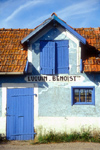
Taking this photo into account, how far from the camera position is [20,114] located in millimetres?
7793

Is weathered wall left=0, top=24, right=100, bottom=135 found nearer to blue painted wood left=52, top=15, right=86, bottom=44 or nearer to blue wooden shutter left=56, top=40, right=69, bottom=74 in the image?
blue wooden shutter left=56, top=40, right=69, bottom=74

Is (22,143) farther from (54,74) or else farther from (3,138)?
(54,74)

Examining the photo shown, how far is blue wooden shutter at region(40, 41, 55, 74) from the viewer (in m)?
7.84

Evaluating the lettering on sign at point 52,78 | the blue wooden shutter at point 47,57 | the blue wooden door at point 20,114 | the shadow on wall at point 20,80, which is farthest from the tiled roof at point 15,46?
the blue wooden door at point 20,114

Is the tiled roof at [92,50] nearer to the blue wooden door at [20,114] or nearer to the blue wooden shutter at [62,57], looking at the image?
the blue wooden shutter at [62,57]

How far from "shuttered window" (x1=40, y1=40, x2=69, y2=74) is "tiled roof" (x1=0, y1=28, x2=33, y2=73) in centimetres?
93

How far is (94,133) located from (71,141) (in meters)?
1.18

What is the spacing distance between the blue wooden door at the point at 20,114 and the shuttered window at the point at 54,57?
1.38 metres

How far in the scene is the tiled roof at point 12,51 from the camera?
25.1 ft

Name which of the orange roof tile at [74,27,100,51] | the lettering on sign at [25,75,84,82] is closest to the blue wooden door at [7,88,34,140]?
the lettering on sign at [25,75,84,82]

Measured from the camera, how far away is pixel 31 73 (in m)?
7.89

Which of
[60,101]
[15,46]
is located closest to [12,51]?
[15,46]

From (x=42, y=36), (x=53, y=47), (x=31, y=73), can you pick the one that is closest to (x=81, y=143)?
(x=31, y=73)

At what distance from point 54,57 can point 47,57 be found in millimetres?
339
